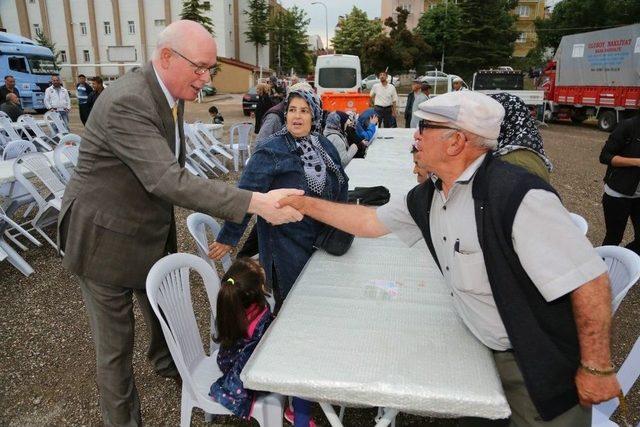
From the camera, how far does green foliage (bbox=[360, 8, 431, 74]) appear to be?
33.7 m

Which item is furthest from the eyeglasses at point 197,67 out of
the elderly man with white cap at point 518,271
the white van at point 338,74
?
the white van at point 338,74

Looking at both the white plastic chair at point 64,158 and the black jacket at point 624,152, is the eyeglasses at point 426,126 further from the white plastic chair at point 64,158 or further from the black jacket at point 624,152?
the white plastic chair at point 64,158

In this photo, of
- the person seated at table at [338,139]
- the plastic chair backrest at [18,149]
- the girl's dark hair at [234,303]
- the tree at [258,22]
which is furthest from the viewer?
the tree at [258,22]

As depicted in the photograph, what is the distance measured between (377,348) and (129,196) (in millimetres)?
1221

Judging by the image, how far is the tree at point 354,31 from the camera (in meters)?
47.8

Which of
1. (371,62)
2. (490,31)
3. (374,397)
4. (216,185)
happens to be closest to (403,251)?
(216,185)

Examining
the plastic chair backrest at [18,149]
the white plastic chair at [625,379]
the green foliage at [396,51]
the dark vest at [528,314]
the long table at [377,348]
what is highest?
the green foliage at [396,51]

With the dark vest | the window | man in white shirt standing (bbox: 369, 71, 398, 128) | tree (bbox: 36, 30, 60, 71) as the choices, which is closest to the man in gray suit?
the dark vest

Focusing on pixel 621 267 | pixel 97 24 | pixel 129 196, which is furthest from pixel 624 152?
pixel 97 24

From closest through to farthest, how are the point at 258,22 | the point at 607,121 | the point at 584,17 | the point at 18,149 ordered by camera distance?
the point at 18,149 < the point at 607,121 < the point at 584,17 < the point at 258,22

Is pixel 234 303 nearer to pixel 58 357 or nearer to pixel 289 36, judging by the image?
pixel 58 357

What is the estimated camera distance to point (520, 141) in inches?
92.8

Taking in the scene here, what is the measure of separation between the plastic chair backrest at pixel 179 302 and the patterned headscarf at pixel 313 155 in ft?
2.49

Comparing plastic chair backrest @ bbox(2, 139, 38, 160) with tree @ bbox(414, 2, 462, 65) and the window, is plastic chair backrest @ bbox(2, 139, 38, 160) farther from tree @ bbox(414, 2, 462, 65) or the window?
the window
